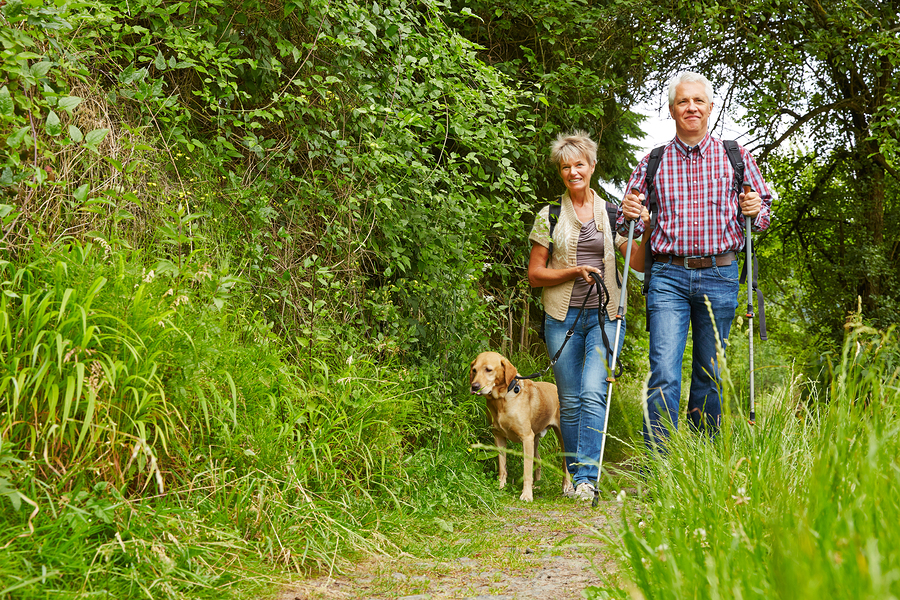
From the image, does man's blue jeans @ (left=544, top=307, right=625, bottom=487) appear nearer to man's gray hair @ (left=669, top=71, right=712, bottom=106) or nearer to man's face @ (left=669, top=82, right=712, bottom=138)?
man's face @ (left=669, top=82, right=712, bottom=138)

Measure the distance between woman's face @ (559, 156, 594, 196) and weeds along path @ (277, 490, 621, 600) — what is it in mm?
2419

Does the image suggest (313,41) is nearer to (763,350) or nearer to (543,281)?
(543,281)

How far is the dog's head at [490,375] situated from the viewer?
5375 millimetres

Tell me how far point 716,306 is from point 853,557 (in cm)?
327

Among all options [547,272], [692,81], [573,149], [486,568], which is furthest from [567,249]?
[486,568]

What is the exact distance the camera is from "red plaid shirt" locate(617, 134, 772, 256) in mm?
4633

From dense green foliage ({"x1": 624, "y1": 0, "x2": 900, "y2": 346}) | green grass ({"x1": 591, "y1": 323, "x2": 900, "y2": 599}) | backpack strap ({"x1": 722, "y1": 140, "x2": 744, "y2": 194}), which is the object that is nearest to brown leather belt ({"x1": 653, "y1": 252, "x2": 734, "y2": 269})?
backpack strap ({"x1": 722, "y1": 140, "x2": 744, "y2": 194})

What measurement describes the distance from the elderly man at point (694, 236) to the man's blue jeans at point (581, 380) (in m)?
0.59

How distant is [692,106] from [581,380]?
Answer: 6.66 ft

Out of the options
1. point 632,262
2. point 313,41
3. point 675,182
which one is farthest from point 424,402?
point 313,41

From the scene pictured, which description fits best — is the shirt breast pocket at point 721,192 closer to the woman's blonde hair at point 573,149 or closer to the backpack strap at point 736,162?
the backpack strap at point 736,162

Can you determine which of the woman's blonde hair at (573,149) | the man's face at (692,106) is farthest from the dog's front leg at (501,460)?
the man's face at (692,106)

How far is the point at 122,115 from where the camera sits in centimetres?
391

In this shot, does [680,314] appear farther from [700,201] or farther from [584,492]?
Result: [584,492]
